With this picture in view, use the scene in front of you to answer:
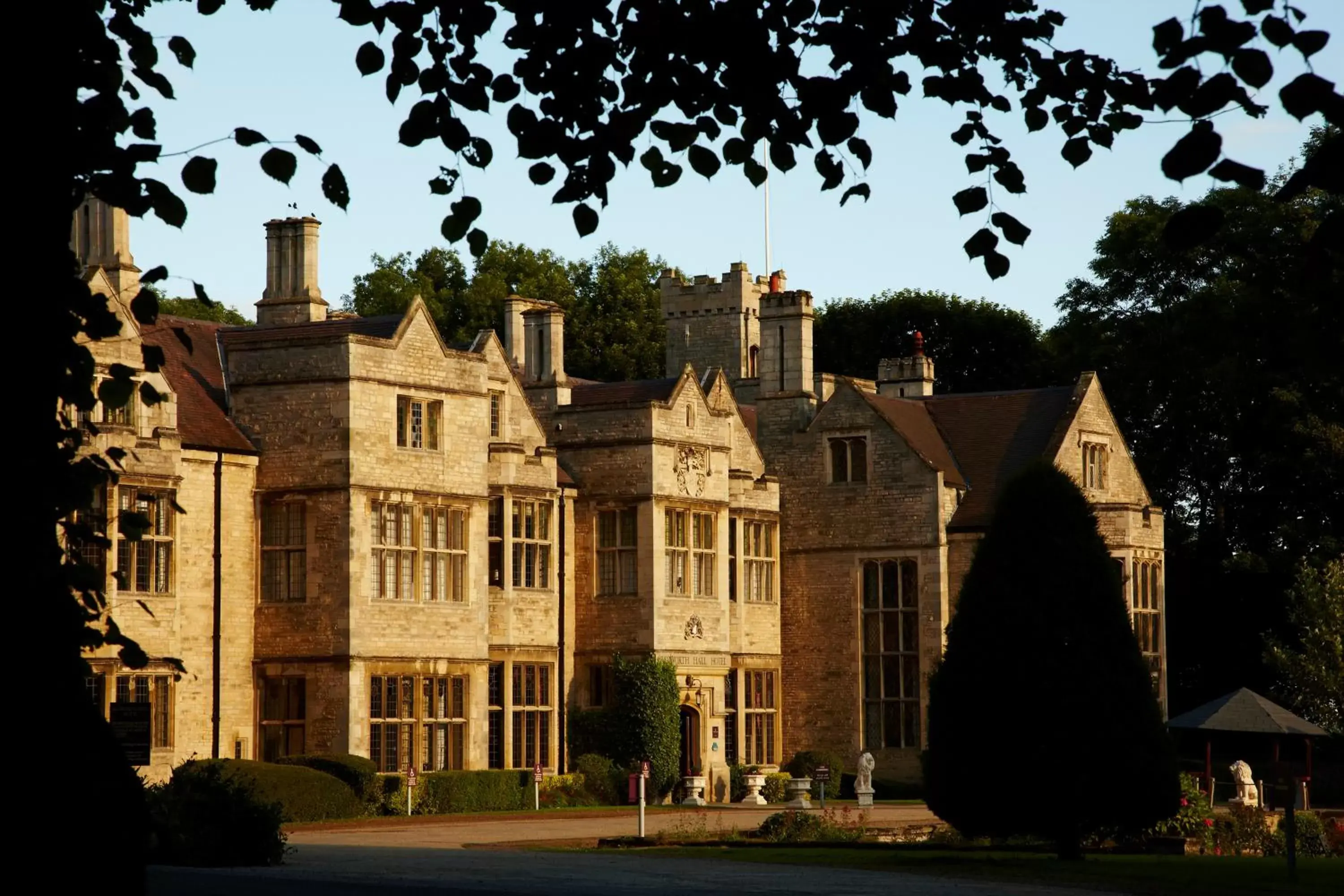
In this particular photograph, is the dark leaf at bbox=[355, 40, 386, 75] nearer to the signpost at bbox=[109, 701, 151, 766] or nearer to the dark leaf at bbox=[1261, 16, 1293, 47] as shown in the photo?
the dark leaf at bbox=[1261, 16, 1293, 47]

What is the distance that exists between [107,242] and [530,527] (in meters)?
9.43

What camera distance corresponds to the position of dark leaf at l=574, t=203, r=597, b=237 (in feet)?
33.9

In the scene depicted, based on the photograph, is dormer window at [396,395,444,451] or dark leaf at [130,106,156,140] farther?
dormer window at [396,395,444,451]

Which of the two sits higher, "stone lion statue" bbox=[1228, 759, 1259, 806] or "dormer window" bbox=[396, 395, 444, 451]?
"dormer window" bbox=[396, 395, 444, 451]

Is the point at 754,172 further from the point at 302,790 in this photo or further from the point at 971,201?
the point at 302,790

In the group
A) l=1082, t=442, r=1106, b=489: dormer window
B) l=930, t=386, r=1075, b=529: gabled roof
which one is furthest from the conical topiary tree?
l=1082, t=442, r=1106, b=489: dormer window

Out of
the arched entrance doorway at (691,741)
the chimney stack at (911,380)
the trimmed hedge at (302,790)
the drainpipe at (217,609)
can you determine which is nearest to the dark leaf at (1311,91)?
the trimmed hedge at (302,790)

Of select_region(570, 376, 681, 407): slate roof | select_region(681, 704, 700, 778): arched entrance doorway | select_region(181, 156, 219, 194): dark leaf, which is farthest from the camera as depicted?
select_region(681, 704, 700, 778): arched entrance doorway

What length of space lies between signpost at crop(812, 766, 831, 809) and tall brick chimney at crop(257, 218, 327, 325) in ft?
41.7

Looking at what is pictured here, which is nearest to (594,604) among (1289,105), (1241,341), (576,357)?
(1241,341)

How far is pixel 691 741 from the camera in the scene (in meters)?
42.5

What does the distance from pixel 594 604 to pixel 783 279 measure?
16258mm

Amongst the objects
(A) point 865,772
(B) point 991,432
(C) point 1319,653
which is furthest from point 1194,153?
(C) point 1319,653

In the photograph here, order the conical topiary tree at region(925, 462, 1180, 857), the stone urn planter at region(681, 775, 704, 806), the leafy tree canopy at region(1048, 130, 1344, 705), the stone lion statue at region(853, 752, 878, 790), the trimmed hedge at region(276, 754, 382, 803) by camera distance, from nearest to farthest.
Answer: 1. the conical topiary tree at region(925, 462, 1180, 857)
2. the trimmed hedge at region(276, 754, 382, 803)
3. the stone urn planter at region(681, 775, 704, 806)
4. the stone lion statue at region(853, 752, 878, 790)
5. the leafy tree canopy at region(1048, 130, 1344, 705)
